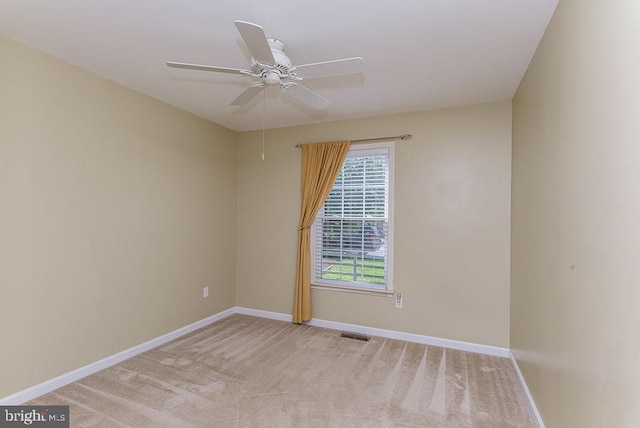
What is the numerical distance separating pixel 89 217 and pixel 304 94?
2102 mm

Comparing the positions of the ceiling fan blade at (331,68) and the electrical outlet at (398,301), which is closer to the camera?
the ceiling fan blade at (331,68)

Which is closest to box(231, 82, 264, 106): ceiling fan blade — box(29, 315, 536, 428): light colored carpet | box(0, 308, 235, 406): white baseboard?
box(29, 315, 536, 428): light colored carpet

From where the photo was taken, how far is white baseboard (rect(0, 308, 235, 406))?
2184mm

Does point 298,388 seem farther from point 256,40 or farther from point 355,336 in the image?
point 256,40

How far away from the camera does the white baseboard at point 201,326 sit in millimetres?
2270

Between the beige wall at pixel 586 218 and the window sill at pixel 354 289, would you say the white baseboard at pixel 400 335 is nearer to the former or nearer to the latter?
the window sill at pixel 354 289

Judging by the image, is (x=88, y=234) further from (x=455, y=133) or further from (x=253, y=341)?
(x=455, y=133)

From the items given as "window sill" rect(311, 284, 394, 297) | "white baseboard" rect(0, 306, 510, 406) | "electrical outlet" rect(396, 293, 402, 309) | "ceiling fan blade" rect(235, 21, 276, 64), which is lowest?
"white baseboard" rect(0, 306, 510, 406)

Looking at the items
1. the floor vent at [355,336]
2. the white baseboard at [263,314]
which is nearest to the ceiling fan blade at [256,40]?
the floor vent at [355,336]

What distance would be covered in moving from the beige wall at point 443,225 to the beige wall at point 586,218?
0.83 m

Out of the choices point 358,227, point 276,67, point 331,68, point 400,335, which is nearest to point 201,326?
point 358,227

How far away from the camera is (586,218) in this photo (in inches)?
53.9

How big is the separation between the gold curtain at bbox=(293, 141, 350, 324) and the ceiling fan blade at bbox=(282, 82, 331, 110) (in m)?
1.38

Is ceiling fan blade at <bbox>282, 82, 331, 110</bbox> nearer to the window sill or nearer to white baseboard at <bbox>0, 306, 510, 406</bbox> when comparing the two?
the window sill
